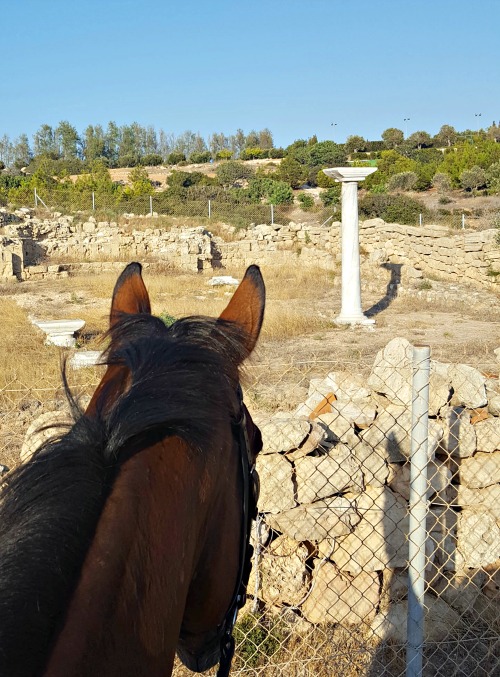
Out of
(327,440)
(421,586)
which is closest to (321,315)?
(327,440)

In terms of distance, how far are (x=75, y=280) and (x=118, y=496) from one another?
63.0ft

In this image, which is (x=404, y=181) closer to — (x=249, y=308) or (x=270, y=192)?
(x=270, y=192)

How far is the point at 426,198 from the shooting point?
118ft

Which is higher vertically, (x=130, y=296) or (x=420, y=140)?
(x=420, y=140)

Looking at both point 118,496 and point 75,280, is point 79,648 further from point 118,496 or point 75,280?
point 75,280

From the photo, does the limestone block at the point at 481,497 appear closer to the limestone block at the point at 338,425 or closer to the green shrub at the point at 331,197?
the limestone block at the point at 338,425

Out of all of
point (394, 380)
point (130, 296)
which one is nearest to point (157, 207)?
point (394, 380)

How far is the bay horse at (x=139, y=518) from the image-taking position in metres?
0.90

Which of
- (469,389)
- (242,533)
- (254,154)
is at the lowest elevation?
(469,389)

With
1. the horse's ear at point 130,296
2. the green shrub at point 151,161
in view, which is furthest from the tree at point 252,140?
the horse's ear at point 130,296

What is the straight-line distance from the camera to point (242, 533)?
4.73ft

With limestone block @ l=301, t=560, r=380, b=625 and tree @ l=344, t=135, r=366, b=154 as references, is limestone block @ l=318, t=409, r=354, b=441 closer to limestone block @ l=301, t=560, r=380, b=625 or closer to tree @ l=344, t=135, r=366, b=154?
limestone block @ l=301, t=560, r=380, b=625

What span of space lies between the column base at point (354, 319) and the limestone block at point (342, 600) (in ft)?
32.7

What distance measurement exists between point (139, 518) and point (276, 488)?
2.54 metres
